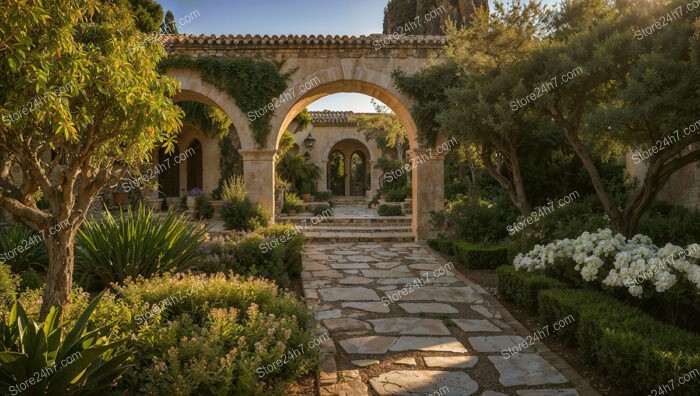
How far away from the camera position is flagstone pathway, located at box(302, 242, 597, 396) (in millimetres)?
3299

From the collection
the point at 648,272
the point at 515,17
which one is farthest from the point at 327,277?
the point at 515,17

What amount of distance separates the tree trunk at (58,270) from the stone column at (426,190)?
8.22 m

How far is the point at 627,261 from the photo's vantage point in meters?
4.03

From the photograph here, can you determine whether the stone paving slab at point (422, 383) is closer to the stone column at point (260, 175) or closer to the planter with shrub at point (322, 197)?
the stone column at point (260, 175)

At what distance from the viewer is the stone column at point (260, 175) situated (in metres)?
10.9

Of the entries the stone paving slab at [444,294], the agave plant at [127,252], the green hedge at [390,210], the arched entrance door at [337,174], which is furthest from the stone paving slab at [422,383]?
the arched entrance door at [337,174]

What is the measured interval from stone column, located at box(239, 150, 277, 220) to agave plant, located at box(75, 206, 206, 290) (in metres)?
5.11

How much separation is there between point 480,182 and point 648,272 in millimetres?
8077

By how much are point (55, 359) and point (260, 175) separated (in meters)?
8.51

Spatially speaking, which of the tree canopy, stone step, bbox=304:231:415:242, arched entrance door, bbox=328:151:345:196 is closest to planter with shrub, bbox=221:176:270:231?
stone step, bbox=304:231:415:242

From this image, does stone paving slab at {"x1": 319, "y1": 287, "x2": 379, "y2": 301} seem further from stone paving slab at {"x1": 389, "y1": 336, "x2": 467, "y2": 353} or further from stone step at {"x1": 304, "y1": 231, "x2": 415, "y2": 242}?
stone step at {"x1": 304, "y1": 231, "x2": 415, "y2": 242}

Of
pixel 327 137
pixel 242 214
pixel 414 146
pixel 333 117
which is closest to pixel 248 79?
pixel 242 214

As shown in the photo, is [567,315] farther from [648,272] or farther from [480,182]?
[480,182]

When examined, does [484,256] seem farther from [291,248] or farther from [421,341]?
[421,341]
